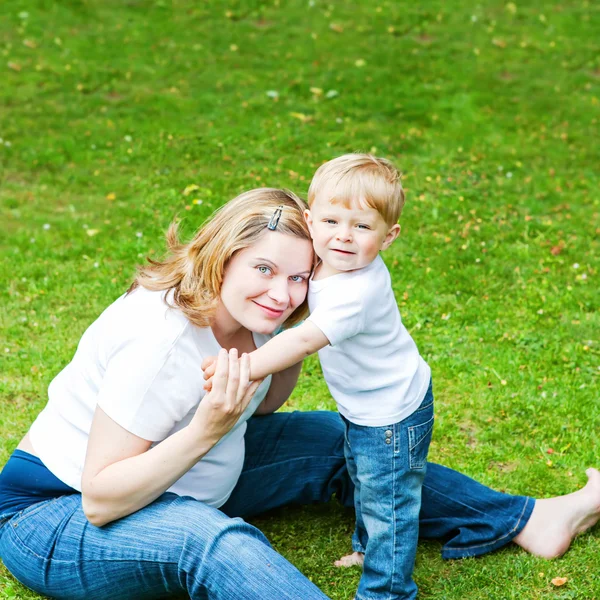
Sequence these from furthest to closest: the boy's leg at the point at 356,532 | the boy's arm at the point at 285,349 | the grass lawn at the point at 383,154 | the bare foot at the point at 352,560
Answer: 1. the grass lawn at the point at 383,154
2. the bare foot at the point at 352,560
3. the boy's leg at the point at 356,532
4. the boy's arm at the point at 285,349

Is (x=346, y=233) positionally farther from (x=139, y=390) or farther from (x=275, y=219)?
(x=139, y=390)

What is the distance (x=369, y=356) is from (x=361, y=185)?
23.1 inches

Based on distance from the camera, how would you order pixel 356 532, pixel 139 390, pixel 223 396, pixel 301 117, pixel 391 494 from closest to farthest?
pixel 223 396 < pixel 139 390 < pixel 391 494 < pixel 356 532 < pixel 301 117

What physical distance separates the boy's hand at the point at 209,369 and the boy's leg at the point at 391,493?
640 millimetres

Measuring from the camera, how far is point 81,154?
25.9ft

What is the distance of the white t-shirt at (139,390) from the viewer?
2664 mm

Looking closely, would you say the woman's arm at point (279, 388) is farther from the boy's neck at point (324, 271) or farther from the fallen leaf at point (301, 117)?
the fallen leaf at point (301, 117)

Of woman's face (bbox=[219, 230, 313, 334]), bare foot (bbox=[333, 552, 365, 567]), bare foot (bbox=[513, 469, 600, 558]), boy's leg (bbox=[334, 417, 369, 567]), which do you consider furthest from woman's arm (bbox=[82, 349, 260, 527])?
bare foot (bbox=[513, 469, 600, 558])

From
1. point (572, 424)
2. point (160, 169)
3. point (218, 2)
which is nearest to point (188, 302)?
point (572, 424)

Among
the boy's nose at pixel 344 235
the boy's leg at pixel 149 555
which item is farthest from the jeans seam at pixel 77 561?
the boy's nose at pixel 344 235

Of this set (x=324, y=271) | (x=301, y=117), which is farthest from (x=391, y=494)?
(x=301, y=117)

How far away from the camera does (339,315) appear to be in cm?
268

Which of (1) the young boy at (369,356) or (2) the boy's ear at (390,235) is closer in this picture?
(1) the young boy at (369,356)

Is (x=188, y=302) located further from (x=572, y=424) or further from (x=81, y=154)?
(x=81, y=154)
